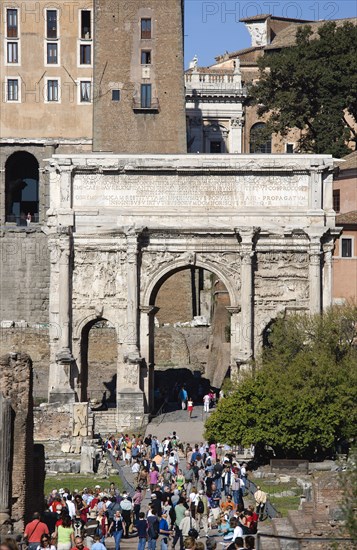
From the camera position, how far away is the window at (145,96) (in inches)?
3433

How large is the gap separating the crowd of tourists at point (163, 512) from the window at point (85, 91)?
3562 centimetres

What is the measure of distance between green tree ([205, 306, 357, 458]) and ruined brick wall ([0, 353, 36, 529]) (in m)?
16.3

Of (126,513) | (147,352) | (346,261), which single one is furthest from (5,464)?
(346,261)

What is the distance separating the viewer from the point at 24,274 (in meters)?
87.5

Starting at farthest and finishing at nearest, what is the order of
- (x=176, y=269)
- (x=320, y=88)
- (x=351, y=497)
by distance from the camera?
(x=320, y=88) < (x=176, y=269) < (x=351, y=497)

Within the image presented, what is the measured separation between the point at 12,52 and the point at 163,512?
49991mm

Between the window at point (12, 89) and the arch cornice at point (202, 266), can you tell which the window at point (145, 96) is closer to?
the window at point (12, 89)

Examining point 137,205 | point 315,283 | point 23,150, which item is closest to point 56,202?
point 137,205

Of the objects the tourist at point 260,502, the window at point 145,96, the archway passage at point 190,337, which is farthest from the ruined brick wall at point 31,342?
the tourist at point 260,502

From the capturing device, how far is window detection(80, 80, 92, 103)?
291ft

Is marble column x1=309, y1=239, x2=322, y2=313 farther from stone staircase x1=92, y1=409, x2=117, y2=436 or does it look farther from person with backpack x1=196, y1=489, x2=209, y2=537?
person with backpack x1=196, y1=489, x2=209, y2=537

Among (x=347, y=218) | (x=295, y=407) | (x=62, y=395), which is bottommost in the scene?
(x=295, y=407)

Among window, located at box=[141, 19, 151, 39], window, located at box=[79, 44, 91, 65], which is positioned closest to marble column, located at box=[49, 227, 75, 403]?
window, located at box=[141, 19, 151, 39]

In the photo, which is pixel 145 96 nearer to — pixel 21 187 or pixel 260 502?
pixel 21 187
